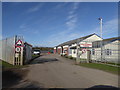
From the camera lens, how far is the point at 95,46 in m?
24.4

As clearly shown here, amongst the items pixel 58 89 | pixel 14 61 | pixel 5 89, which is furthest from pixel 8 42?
pixel 58 89

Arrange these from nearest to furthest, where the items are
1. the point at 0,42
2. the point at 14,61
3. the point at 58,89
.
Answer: the point at 58,89 < the point at 14,61 < the point at 0,42

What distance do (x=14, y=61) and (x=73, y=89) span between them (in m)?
10.1

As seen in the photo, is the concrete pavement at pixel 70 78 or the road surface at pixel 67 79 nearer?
the road surface at pixel 67 79

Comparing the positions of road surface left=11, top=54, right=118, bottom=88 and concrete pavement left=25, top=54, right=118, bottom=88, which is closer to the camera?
road surface left=11, top=54, right=118, bottom=88

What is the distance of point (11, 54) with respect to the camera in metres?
15.1

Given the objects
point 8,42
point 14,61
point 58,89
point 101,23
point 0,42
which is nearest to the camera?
point 58,89

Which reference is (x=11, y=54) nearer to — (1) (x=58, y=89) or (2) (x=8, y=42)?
(2) (x=8, y=42)

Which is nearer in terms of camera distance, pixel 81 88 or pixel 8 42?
pixel 81 88

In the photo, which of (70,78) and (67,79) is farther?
(70,78)

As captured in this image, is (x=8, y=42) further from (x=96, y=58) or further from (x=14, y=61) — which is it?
(x=96, y=58)

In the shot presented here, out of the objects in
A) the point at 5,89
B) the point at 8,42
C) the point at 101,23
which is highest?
the point at 101,23

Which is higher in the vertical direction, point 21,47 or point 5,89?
point 21,47

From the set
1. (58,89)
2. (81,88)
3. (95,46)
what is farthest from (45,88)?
(95,46)
